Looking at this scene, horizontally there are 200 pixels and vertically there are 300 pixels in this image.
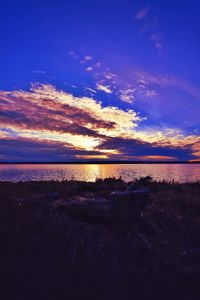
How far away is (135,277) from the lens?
7141mm

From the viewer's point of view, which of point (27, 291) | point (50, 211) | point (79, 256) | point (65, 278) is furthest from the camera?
point (50, 211)

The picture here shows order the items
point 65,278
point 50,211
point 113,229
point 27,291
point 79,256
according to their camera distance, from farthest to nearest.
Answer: point 50,211 < point 113,229 < point 79,256 < point 65,278 < point 27,291

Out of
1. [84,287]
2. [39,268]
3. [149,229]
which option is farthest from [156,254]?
[39,268]

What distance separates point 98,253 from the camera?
8.02m

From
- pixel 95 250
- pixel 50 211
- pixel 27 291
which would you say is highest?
pixel 50 211

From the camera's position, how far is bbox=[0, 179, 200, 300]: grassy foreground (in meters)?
6.75

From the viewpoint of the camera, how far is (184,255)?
7.91 meters

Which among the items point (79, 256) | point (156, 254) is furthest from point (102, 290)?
point (156, 254)

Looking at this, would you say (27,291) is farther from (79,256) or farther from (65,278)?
(79,256)

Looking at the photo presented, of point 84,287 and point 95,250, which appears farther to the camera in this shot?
point 95,250

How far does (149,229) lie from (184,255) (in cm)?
157

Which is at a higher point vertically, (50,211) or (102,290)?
(50,211)

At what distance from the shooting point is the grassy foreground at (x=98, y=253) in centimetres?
675

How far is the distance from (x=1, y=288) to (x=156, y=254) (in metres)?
3.75
